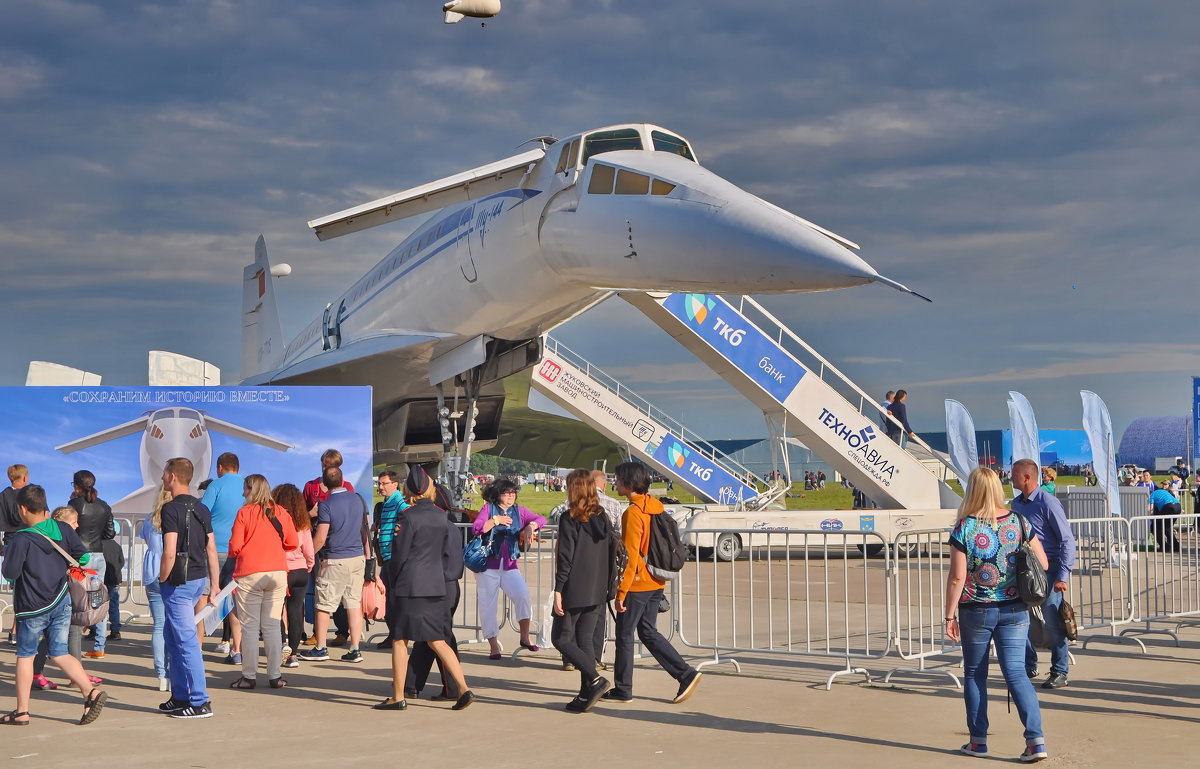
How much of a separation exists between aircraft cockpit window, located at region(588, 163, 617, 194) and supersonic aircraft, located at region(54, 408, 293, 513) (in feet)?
12.5

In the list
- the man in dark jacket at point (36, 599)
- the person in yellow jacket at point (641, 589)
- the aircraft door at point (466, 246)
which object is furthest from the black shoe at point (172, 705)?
the aircraft door at point (466, 246)

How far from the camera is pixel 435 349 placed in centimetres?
1353

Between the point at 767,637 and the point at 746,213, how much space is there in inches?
143

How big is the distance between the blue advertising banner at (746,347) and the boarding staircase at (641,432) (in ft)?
8.25

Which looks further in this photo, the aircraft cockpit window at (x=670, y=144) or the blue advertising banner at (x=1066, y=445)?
the blue advertising banner at (x=1066, y=445)


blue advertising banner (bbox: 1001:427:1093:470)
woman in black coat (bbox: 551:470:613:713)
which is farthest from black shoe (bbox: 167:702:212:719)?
blue advertising banner (bbox: 1001:427:1093:470)

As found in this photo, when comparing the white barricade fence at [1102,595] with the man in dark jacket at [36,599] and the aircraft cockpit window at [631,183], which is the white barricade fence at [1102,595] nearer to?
the aircraft cockpit window at [631,183]

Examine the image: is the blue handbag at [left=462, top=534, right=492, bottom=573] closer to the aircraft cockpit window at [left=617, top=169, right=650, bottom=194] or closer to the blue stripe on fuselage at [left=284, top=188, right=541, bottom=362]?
the aircraft cockpit window at [left=617, top=169, right=650, bottom=194]

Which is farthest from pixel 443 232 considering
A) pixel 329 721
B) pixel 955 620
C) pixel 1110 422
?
pixel 1110 422

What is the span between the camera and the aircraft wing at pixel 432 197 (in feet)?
38.7

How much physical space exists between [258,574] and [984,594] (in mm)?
4494

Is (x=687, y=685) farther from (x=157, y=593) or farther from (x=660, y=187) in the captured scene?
(x=660, y=187)

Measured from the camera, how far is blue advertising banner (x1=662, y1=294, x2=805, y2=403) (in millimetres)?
17344

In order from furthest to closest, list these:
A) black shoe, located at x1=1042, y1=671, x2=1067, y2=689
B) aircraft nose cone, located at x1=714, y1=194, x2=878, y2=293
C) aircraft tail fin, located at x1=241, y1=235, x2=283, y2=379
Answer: aircraft tail fin, located at x1=241, y1=235, x2=283, y2=379 → aircraft nose cone, located at x1=714, y1=194, x2=878, y2=293 → black shoe, located at x1=1042, y1=671, x2=1067, y2=689
